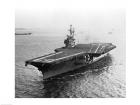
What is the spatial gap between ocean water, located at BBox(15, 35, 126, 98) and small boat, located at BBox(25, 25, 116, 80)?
0.68ft

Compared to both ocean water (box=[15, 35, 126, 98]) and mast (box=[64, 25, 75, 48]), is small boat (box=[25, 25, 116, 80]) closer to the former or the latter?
mast (box=[64, 25, 75, 48])

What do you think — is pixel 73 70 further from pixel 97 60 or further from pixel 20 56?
pixel 20 56

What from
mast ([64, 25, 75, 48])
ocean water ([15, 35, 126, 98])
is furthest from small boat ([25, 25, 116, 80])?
ocean water ([15, 35, 126, 98])

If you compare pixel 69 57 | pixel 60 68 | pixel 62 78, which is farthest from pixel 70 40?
pixel 62 78

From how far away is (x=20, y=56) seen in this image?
8.24 metres

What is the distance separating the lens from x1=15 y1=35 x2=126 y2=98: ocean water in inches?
310

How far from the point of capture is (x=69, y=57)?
873cm

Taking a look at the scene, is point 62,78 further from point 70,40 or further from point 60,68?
point 70,40

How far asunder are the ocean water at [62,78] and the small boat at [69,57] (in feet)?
0.68

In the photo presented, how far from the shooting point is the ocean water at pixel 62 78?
25.8 feet

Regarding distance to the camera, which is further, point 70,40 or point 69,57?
point 70,40

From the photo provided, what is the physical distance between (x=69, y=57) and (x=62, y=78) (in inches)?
33.6
